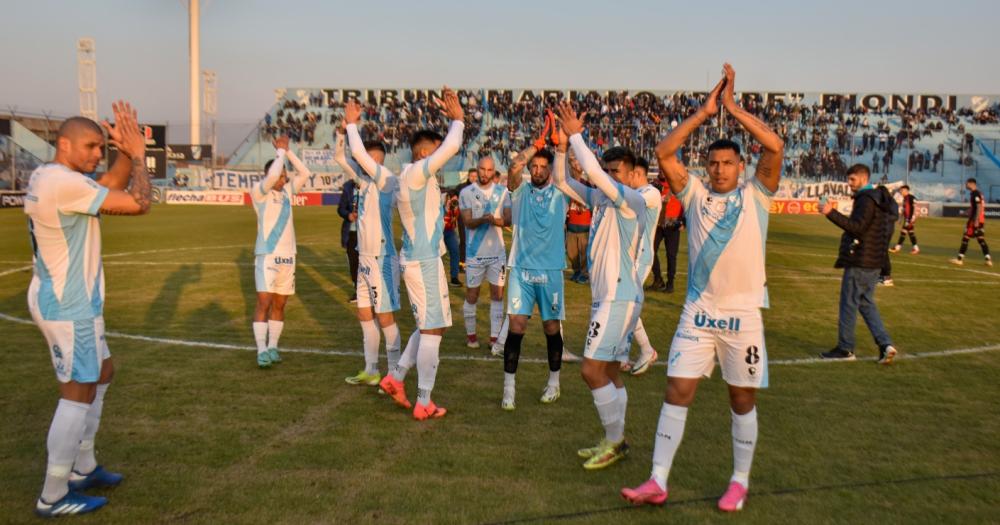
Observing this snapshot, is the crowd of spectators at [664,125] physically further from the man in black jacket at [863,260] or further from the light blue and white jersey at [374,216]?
the light blue and white jersey at [374,216]

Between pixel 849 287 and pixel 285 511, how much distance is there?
24.3ft

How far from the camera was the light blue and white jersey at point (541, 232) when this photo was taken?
22.2ft

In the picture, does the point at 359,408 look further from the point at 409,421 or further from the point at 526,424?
the point at 526,424

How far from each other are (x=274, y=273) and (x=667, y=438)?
5423 mm

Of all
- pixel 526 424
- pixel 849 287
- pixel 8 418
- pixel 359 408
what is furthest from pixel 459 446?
pixel 849 287

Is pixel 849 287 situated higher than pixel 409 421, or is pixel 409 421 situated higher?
pixel 849 287

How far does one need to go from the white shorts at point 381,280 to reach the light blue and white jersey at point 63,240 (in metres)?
2.95

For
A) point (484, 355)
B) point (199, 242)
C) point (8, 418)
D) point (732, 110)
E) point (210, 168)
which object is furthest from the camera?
point (210, 168)

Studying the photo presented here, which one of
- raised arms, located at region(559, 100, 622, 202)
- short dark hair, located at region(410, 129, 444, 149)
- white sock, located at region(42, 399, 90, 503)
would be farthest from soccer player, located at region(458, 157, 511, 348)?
white sock, located at region(42, 399, 90, 503)

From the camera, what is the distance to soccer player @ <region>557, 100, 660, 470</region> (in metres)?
5.50

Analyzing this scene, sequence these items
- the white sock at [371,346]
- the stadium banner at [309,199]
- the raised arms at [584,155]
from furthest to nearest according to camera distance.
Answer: the stadium banner at [309,199] → the white sock at [371,346] → the raised arms at [584,155]

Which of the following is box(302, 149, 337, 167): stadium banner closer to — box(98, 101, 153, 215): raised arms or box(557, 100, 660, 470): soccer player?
box(557, 100, 660, 470): soccer player

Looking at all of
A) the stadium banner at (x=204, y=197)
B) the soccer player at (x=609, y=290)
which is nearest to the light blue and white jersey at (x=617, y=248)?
the soccer player at (x=609, y=290)

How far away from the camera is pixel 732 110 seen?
4.58 metres
